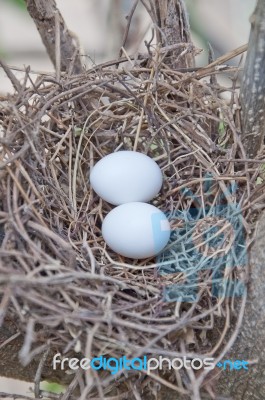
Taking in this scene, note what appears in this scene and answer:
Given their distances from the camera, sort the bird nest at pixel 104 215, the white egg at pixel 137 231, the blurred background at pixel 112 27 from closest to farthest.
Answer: the bird nest at pixel 104 215 < the white egg at pixel 137 231 < the blurred background at pixel 112 27

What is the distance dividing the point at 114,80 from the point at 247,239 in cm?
43

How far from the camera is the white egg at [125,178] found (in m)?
1.13

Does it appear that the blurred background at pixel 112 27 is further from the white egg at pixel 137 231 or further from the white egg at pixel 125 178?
the white egg at pixel 137 231

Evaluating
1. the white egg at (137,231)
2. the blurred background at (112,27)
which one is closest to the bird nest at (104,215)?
the white egg at (137,231)

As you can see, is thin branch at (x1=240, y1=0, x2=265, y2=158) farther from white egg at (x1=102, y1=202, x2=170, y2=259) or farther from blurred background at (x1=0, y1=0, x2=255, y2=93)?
blurred background at (x1=0, y1=0, x2=255, y2=93)

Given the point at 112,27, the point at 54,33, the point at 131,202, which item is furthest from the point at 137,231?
the point at 112,27

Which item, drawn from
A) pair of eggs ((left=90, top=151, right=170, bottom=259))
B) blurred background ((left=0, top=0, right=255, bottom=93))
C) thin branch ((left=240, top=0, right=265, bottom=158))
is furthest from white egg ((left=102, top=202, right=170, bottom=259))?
blurred background ((left=0, top=0, right=255, bottom=93))

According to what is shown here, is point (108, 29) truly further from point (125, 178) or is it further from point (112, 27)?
point (125, 178)

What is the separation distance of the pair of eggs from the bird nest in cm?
4

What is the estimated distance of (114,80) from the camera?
3.84ft

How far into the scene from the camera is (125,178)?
3.70 ft

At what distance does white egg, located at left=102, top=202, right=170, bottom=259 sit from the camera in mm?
1064

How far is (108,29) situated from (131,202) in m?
0.74

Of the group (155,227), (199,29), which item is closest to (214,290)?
(155,227)
